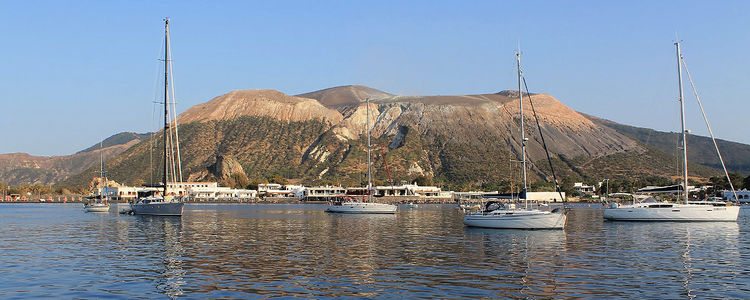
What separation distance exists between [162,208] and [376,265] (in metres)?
60.4

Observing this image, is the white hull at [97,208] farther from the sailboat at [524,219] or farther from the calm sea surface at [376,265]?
the sailboat at [524,219]

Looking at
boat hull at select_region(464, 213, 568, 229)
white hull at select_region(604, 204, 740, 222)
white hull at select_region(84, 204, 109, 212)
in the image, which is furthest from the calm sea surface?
white hull at select_region(84, 204, 109, 212)

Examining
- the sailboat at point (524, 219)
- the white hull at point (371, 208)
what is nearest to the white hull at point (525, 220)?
the sailboat at point (524, 219)

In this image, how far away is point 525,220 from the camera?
5941cm

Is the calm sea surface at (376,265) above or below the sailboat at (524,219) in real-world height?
below

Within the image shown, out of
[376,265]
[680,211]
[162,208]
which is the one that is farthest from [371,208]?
[376,265]

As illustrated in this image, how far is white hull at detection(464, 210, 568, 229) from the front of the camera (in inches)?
2327

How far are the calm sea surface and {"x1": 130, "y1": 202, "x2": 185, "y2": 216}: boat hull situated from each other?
103ft

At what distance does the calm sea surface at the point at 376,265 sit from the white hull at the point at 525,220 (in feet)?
12.0

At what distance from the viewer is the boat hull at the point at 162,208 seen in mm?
86825

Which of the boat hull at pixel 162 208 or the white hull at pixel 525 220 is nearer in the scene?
the white hull at pixel 525 220

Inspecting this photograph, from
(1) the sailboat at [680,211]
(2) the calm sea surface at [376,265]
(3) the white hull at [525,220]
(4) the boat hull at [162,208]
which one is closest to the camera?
(2) the calm sea surface at [376,265]

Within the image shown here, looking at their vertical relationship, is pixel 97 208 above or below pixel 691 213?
above

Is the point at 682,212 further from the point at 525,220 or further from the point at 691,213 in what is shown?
the point at 525,220
